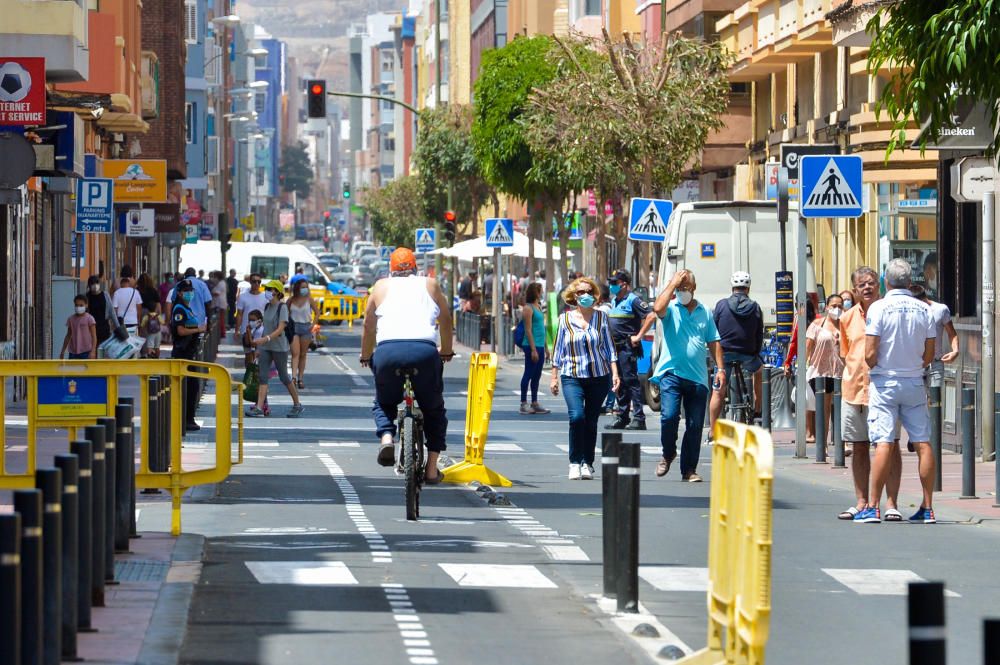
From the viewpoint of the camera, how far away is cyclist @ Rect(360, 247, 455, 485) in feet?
48.6

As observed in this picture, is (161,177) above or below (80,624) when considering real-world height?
above

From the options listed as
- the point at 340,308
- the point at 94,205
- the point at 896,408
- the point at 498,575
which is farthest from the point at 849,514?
the point at 340,308

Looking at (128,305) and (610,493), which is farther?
(128,305)

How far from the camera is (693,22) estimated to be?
171 ft

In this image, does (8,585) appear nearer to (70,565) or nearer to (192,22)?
(70,565)

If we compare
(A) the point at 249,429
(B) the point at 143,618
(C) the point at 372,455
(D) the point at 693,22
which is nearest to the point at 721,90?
(D) the point at 693,22

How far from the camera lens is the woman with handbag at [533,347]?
2817 cm

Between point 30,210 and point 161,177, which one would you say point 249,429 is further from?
point 161,177

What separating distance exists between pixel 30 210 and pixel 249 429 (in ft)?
33.8

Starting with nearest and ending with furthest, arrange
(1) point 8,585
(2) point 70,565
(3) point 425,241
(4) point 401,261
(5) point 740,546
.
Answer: (1) point 8,585
(5) point 740,546
(2) point 70,565
(4) point 401,261
(3) point 425,241

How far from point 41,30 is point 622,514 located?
19.7m

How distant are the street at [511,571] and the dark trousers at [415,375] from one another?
0.72 meters

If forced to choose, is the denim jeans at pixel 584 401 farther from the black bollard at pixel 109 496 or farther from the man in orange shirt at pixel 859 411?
the black bollard at pixel 109 496

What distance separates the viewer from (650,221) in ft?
107
